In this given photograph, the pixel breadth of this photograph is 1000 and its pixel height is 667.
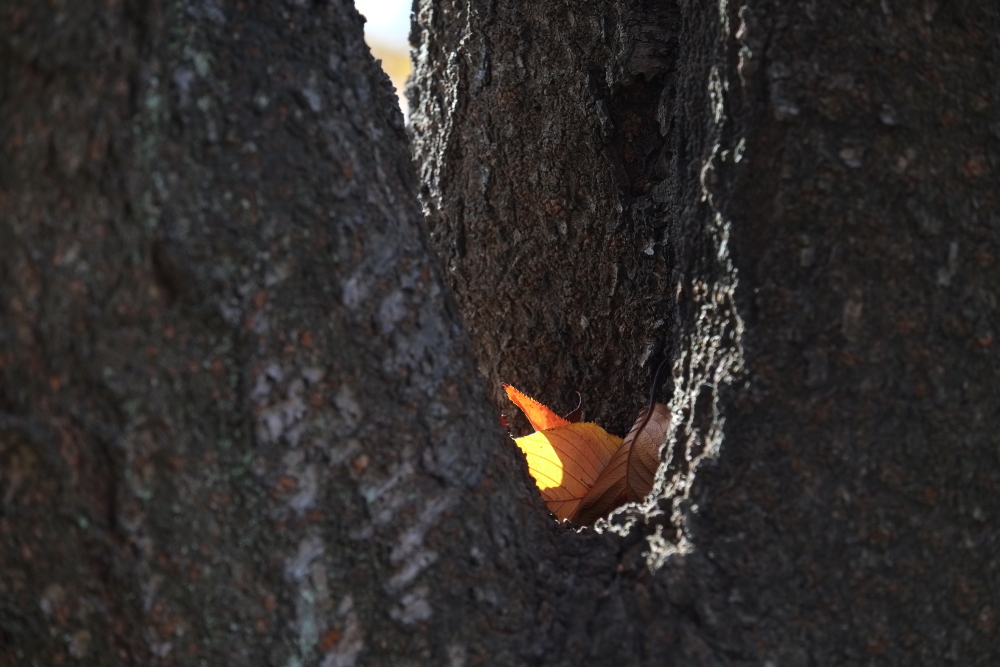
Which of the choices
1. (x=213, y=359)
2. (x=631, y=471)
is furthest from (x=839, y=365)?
(x=213, y=359)

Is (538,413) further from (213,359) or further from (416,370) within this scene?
(213,359)

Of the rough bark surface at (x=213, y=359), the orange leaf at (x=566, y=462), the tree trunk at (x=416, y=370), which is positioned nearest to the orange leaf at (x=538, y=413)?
the orange leaf at (x=566, y=462)

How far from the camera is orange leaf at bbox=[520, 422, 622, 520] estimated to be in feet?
4.94

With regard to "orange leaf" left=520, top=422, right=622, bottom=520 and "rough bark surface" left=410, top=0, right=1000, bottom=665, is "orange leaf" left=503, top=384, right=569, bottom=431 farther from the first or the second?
"rough bark surface" left=410, top=0, right=1000, bottom=665

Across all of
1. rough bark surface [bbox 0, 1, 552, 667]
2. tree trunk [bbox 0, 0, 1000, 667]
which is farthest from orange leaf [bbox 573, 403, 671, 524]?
rough bark surface [bbox 0, 1, 552, 667]

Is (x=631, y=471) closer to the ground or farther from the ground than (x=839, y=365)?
closer to the ground

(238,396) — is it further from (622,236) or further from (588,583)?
(622,236)

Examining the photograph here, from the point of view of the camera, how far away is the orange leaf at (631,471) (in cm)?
146

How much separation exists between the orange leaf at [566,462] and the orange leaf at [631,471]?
0.02 metres

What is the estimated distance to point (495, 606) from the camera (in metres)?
1.08

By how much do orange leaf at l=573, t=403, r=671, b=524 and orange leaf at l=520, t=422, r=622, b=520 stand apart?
0.02m

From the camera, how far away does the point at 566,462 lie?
1.51 metres

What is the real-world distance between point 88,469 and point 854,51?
95 centimetres

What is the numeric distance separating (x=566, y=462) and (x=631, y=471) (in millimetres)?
112
